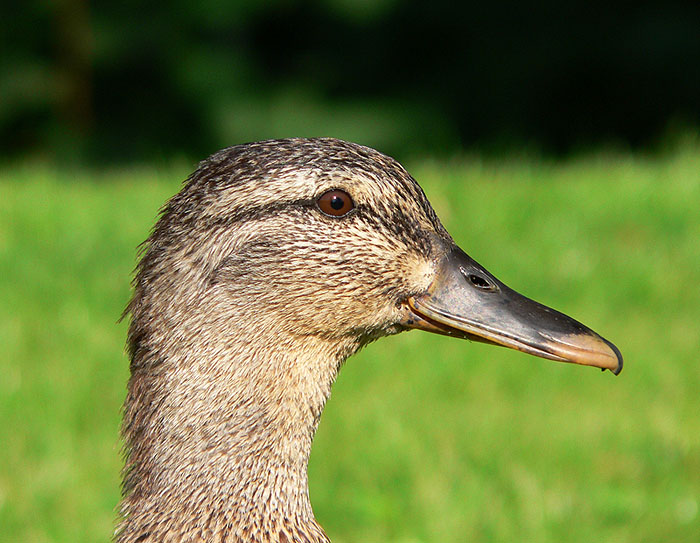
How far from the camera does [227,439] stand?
6.08ft

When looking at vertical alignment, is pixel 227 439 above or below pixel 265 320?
below

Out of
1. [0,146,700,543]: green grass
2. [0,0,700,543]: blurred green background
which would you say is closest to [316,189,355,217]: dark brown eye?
[0,146,700,543]: green grass

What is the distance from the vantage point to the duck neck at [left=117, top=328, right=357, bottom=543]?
73.0 inches

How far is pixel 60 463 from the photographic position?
3291mm

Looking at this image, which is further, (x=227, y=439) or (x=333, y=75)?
(x=333, y=75)

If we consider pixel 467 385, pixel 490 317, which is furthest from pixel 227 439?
pixel 467 385

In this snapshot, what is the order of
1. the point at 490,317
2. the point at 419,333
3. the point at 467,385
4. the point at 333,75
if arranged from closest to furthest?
the point at 490,317, the point at 467,385, the point at 419,333, the point at 333,75

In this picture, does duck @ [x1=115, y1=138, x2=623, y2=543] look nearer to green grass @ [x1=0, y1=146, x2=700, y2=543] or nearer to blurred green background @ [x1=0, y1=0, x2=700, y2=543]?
green grass @ [x1=0, y1=146, x2=700, y2=543]

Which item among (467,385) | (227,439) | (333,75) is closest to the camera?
(227,439)

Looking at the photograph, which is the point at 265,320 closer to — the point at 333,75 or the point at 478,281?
the point at 478,281

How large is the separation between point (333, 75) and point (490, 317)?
9.02 meters

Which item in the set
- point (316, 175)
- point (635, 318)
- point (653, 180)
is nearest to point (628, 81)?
point (653, 180)

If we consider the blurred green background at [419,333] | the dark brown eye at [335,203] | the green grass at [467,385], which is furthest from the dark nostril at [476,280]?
the blurred green background at [419,333]

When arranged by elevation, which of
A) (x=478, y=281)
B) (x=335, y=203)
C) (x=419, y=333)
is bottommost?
(x=419, y=333)
